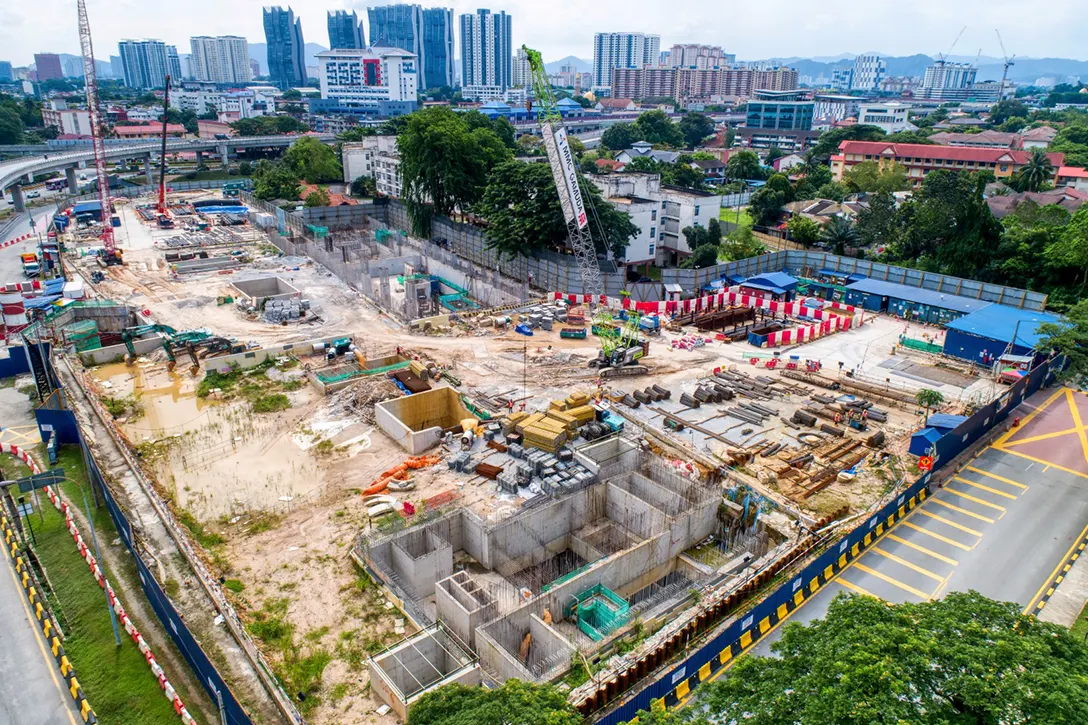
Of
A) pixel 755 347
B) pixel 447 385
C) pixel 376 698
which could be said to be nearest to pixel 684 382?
Result: pixel 755 347

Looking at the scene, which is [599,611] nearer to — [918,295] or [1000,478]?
[1000,478]

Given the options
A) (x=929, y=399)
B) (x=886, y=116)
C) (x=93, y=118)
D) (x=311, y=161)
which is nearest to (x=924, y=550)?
(x=929, y=399)

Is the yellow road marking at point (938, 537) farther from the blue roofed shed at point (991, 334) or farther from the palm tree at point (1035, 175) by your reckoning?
the palm tree at point (1035, 175)

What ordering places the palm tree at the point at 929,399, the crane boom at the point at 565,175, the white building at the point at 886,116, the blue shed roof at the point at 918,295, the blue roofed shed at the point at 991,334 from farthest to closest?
the white building at the point at 886,116 < the crane boom at the point at 565,175 < the blue shed roof at the point at 918,295 < the blue roofed shed at the point at 991,334 < the palm tree at the point at 929,399

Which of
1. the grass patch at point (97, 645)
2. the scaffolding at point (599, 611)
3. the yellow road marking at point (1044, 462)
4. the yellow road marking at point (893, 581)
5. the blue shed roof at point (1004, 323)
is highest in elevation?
the blue shed roof at point (1004, 323)

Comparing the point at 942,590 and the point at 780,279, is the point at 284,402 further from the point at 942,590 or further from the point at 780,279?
the point at 780,279

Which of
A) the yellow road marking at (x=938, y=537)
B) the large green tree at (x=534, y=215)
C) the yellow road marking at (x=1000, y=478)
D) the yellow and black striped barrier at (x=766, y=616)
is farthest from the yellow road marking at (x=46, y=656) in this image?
the large green tree at (x=534, y=215)
